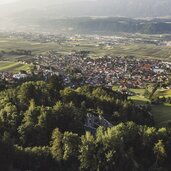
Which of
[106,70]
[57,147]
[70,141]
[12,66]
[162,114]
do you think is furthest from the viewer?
[106,70]

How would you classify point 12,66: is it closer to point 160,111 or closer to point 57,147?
point 160,111

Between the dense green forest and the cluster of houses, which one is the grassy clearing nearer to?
the dense green forest

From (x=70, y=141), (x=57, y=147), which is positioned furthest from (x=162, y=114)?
(x=57, y=147)

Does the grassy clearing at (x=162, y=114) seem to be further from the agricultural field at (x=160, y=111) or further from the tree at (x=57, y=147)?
the tree at (x=57, y=147)

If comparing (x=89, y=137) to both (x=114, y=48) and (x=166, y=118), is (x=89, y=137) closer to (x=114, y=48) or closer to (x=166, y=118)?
(x=166, y=118)

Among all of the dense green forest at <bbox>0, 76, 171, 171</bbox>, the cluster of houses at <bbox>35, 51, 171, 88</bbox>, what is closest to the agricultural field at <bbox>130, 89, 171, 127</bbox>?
the dense green forest at <bbox>0, 76, 171, 171</bbox>

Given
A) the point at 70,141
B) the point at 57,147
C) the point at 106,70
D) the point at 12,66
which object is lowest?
the point at 106,70
